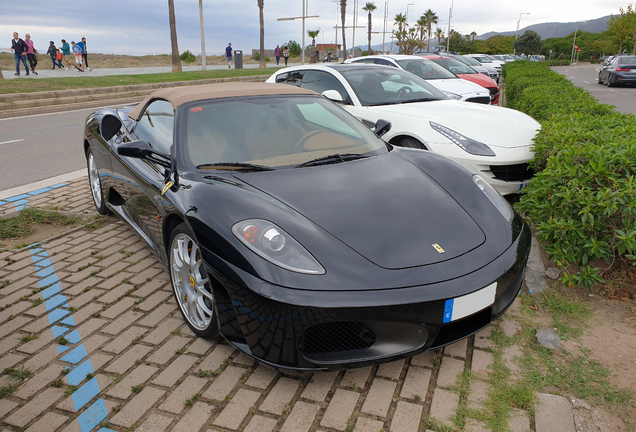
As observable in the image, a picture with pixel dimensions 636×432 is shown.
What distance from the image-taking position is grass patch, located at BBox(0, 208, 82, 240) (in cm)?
452

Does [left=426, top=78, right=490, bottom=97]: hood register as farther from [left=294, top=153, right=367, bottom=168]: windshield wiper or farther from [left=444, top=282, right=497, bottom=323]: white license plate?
[left=444, top=282, right=497, bottom=323]: white license plate

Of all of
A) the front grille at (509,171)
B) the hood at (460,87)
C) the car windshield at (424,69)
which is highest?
the car windshield at (424,69)

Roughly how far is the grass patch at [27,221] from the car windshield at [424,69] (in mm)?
7394

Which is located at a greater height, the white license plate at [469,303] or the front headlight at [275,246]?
the front headlight at [275,246]

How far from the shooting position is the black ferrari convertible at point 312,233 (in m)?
2.09

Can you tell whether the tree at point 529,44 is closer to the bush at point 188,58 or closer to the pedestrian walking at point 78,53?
the bush at point 188,58

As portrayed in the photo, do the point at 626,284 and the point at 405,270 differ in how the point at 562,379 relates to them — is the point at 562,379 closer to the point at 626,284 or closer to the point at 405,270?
the point at 405,270

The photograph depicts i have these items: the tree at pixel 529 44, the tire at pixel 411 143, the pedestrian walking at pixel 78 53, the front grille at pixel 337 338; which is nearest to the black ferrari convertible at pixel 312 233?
the front grille at pixel 337 338

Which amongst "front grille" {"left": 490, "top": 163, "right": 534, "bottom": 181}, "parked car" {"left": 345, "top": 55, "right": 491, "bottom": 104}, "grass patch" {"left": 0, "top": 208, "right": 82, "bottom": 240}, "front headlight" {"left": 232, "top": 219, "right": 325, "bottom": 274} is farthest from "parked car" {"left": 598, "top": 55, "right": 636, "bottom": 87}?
"front headlight" {"left": 232, "top": 219, "right": 325, "bottom": 274}

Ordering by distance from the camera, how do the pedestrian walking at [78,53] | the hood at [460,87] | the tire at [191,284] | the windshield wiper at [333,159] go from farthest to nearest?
the pedestrian walking at [78,53]
the hood at [460,87]
the windshield wiper at [333,159]
the tire at [191,284]

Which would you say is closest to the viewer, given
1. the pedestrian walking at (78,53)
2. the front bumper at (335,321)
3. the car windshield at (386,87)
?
the front bumper at (335,321)

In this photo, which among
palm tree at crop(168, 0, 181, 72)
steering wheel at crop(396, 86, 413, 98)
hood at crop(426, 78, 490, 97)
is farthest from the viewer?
palm tree at crop(168, 0, 181, 72)

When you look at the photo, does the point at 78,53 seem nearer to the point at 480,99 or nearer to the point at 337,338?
the point at 480,99

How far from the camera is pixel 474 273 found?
87.0 inches
